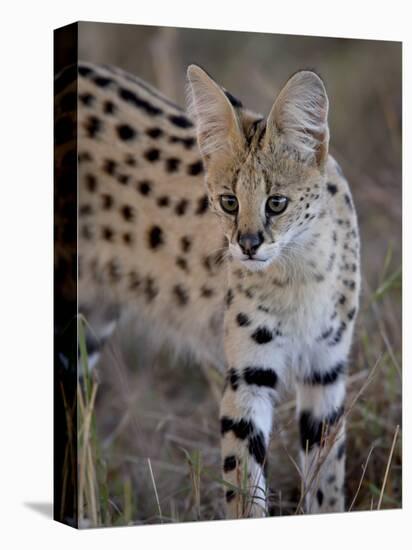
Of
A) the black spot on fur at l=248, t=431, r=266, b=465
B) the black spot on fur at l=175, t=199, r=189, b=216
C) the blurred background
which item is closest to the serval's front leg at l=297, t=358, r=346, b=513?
the blurred background

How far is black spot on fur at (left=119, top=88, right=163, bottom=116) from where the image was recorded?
6.27 m

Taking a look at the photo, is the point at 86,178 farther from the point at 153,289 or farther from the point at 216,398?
the point at 216,398

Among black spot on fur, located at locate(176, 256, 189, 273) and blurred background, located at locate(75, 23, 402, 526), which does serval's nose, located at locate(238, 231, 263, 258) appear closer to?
blurred background, located at locate(75, 23, 402, 526)

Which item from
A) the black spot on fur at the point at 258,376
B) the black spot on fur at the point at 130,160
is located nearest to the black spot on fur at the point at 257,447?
the black spot on fur at the point at 258,376

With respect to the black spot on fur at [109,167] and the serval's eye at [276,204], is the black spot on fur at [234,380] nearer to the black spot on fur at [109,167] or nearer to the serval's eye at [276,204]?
the serval's eye at [276,204]

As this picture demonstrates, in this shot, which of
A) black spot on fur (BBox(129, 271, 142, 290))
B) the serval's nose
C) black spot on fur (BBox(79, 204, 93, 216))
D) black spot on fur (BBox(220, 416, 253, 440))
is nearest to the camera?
the serval's nose

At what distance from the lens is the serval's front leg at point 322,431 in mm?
5832

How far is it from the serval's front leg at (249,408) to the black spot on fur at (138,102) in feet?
3.92

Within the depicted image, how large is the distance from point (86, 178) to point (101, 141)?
0.24 metres

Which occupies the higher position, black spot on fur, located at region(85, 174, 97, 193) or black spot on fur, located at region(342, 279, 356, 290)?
black spot on fur, located at region(85, 174, 97, 193)

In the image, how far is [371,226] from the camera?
7.03 m

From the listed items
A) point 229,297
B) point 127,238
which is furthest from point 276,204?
point 127,238

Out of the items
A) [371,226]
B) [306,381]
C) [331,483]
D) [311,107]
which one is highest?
[311,107]

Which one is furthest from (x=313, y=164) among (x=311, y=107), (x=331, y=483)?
(x=331, y=483)
